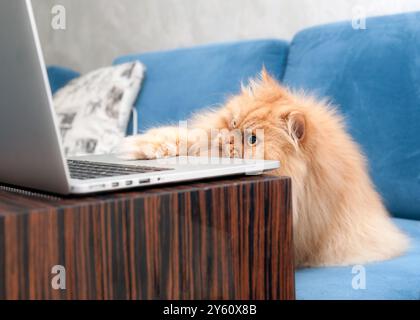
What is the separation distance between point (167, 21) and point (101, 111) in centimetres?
77

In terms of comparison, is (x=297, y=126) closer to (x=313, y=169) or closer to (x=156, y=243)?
(x=313, y=169)

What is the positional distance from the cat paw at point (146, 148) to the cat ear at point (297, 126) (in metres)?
0.25

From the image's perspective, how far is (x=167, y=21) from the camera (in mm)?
2838

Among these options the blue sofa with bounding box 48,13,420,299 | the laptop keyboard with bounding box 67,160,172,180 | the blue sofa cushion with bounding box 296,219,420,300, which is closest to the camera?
the laptop keyboard with bounding box 67,160,172,180

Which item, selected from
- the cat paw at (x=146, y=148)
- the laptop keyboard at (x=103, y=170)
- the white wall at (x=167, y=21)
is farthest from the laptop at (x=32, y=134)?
the white wall at (x=167, y=21)

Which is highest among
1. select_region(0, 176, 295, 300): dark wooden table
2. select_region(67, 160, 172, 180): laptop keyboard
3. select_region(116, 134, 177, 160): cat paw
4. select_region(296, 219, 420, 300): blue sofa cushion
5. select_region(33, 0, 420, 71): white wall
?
select_region(33, 0, 420, 71): white wall

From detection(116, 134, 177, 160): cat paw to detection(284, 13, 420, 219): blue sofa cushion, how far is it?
744 millimetres

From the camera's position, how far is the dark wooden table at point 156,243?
57 cm

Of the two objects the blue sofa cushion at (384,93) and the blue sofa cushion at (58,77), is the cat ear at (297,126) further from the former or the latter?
the blue sofa cushion at (58,77)

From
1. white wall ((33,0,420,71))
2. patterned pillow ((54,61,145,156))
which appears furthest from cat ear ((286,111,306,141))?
patterned pillow ((54,61,145,156))

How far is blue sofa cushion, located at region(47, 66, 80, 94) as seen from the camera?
2.99 m

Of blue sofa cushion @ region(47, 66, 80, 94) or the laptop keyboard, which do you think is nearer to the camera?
the laptop keyboard

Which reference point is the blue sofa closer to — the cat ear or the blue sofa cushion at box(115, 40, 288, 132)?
the blue sofa cushion at box(115, 40, 288, 132)
